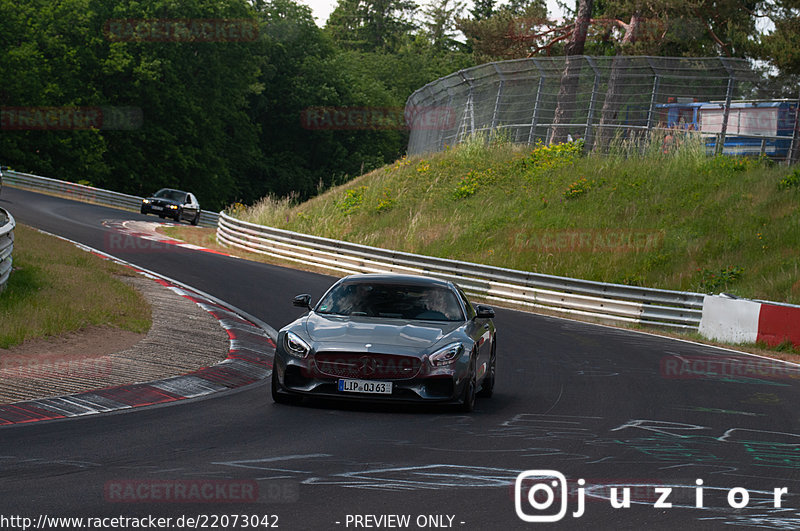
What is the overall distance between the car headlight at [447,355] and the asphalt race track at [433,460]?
0.52 meters

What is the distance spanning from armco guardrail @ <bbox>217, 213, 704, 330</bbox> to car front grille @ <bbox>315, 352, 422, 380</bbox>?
13736 millimetres

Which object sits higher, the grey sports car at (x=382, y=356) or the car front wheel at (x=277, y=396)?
the grey sports car at (x=382, y=356)

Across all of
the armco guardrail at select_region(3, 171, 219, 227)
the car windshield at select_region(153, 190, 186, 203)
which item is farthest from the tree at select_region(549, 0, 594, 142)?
the armco guardrail at select_region(3, 171, 219, 227)

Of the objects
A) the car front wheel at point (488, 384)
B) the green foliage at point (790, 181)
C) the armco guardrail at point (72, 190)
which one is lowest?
the car front wheel at point (488, 384)

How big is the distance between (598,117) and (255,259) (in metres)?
12.7

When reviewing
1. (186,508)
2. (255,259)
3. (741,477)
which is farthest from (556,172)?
(186,508)

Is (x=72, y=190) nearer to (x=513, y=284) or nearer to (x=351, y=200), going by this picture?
(x=351, y=200)

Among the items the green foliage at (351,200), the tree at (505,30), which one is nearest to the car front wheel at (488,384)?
the green foliage at (351,200)

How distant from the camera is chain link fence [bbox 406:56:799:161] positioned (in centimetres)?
3139

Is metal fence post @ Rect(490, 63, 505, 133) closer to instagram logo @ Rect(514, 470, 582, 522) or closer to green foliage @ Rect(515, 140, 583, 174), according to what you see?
green foliage @ Rect(515, 140, 583, 174)

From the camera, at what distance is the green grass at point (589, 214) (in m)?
27.3

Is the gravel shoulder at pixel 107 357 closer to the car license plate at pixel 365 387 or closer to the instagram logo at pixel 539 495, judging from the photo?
the car license plate at pixel 365 387

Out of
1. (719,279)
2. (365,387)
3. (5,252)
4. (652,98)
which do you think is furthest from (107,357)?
(652,98)

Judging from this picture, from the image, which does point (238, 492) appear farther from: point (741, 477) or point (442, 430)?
point (741, 477)
